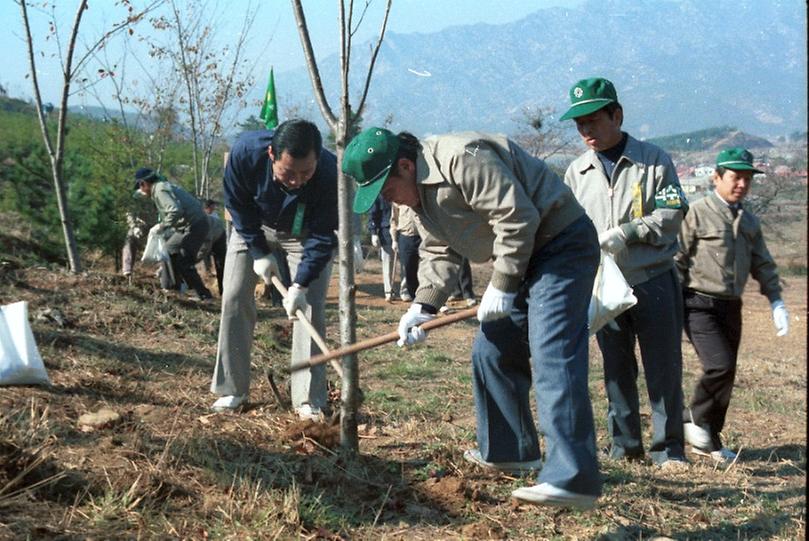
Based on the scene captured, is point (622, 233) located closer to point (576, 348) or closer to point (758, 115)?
point (576, 348)

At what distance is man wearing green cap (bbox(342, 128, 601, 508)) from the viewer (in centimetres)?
311

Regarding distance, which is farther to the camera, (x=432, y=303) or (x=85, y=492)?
(x=432, y=303)

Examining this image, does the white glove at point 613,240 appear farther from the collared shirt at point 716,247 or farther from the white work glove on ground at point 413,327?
the white work glove on ground at point 413,327

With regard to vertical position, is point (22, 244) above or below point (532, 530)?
above

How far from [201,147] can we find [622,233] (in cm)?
1190

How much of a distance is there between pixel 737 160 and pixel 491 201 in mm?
2316

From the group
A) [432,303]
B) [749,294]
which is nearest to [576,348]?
[432,303]

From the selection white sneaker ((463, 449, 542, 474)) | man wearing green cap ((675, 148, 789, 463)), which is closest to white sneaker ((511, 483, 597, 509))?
white sneaker ((463, 449, 542, 474))

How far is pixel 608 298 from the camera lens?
3.94 metres

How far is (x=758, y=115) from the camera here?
21.1m

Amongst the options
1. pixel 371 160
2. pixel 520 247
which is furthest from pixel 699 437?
pixel 371 160

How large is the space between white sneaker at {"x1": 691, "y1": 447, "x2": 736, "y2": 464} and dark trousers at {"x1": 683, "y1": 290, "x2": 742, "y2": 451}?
0.05 meters

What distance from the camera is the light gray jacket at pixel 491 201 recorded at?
10.2ft

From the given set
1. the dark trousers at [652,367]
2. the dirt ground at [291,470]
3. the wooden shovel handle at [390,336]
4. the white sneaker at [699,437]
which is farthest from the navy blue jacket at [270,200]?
the white sneaker at [699,437]
